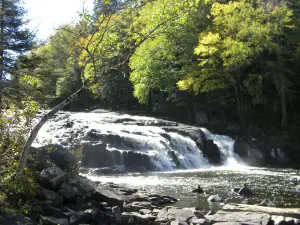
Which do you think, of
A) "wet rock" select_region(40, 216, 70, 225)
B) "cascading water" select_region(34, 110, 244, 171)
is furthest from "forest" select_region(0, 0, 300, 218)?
"wet rock" select_region(40, 216, 70, 225)

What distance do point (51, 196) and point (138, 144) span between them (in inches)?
549

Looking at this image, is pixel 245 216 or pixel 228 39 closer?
pixel 245 216

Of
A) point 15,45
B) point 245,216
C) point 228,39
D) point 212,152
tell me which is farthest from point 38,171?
point 228,39

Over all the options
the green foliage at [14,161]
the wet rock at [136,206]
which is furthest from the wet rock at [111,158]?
the green foliage at [14,161]

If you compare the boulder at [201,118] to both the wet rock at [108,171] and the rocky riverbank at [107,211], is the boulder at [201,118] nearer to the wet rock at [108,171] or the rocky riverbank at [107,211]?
the wet rock at [108,171]

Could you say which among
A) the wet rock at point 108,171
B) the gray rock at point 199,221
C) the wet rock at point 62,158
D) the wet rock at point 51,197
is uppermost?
the wet rock at point 62,158

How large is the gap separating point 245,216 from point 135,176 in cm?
1039

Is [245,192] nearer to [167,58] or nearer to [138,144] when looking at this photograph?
[138,144]

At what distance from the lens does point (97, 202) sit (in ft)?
35.5

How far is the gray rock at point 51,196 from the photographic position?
30.6 ft

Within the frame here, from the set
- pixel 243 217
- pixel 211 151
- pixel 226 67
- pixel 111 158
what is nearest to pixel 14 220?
pixel 243 217

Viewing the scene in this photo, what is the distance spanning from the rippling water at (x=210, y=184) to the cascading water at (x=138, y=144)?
6.00 feet

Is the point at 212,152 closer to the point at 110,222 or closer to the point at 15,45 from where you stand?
the point at 15,45

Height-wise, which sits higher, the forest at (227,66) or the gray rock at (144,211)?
the forest at (227,66)
